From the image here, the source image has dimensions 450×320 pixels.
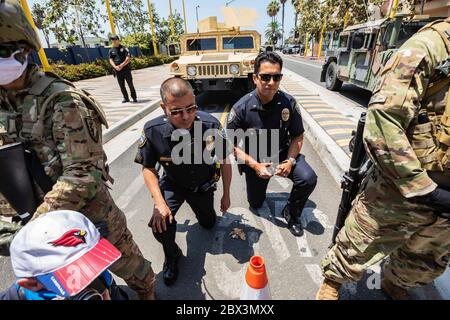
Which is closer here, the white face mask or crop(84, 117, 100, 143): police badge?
the white face mask

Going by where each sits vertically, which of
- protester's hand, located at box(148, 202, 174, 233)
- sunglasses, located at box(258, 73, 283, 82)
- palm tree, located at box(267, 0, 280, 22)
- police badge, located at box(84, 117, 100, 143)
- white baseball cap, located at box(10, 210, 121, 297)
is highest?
palm tree, located at box(267, 0, 280, 22)

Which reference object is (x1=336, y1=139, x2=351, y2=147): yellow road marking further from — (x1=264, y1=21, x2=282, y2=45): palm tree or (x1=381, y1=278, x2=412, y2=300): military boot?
(x1=264, y1=21, x2=282, y2=45): palm tree

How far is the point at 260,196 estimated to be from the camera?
2.58m

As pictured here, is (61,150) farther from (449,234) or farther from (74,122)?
(449,234)

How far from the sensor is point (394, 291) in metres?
1.62

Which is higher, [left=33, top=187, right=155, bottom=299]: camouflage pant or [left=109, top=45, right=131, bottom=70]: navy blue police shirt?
[left=109, top=45, right=131, bottom=70]: navy blue police shirt

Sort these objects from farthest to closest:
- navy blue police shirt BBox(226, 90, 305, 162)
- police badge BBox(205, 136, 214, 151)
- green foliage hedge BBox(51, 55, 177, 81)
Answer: green foliage hedge BBox(51, 55, 177, 81) → navy blue police shirt BBox(226, 90, 305, 162) → police badge BBox(205, 136, 214, 151)

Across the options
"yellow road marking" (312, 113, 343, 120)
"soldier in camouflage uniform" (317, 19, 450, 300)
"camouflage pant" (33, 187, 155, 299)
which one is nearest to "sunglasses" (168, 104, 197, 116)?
"camouflage pant" (33, 187, 155, 299)

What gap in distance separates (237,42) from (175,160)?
19.9 feet

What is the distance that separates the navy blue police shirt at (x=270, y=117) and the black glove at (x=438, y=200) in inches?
53.9

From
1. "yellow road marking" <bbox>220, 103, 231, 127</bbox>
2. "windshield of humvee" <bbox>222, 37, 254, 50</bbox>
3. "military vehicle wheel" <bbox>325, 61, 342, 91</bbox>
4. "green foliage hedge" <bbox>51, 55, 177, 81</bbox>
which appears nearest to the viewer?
"yellow road marking" <bbox>220, 103, 231, 127</bbox>

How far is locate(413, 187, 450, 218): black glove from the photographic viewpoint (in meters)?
1.04

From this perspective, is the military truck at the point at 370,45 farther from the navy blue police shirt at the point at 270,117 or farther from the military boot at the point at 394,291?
the military boot at the point at 394,291

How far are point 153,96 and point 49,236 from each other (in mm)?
7979
